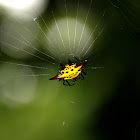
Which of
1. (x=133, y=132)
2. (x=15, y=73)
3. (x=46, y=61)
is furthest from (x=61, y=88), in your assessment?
(x=133, y=132)

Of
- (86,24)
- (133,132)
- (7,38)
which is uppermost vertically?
(86,24)

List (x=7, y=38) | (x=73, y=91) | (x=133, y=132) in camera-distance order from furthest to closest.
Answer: (x=73, y=91)
(x=133, y=132)
(x=7, y=38)

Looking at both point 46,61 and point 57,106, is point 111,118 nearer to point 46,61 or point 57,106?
point 57,106

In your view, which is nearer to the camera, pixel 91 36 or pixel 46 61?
pixel 91 36

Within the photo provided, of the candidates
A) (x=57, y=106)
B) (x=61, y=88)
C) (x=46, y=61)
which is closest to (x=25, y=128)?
(x=57, y=106)

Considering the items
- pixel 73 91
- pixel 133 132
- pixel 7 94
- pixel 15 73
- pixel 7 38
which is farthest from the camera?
pixel 7 94

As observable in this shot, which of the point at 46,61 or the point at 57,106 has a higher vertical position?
the point at 46,61
